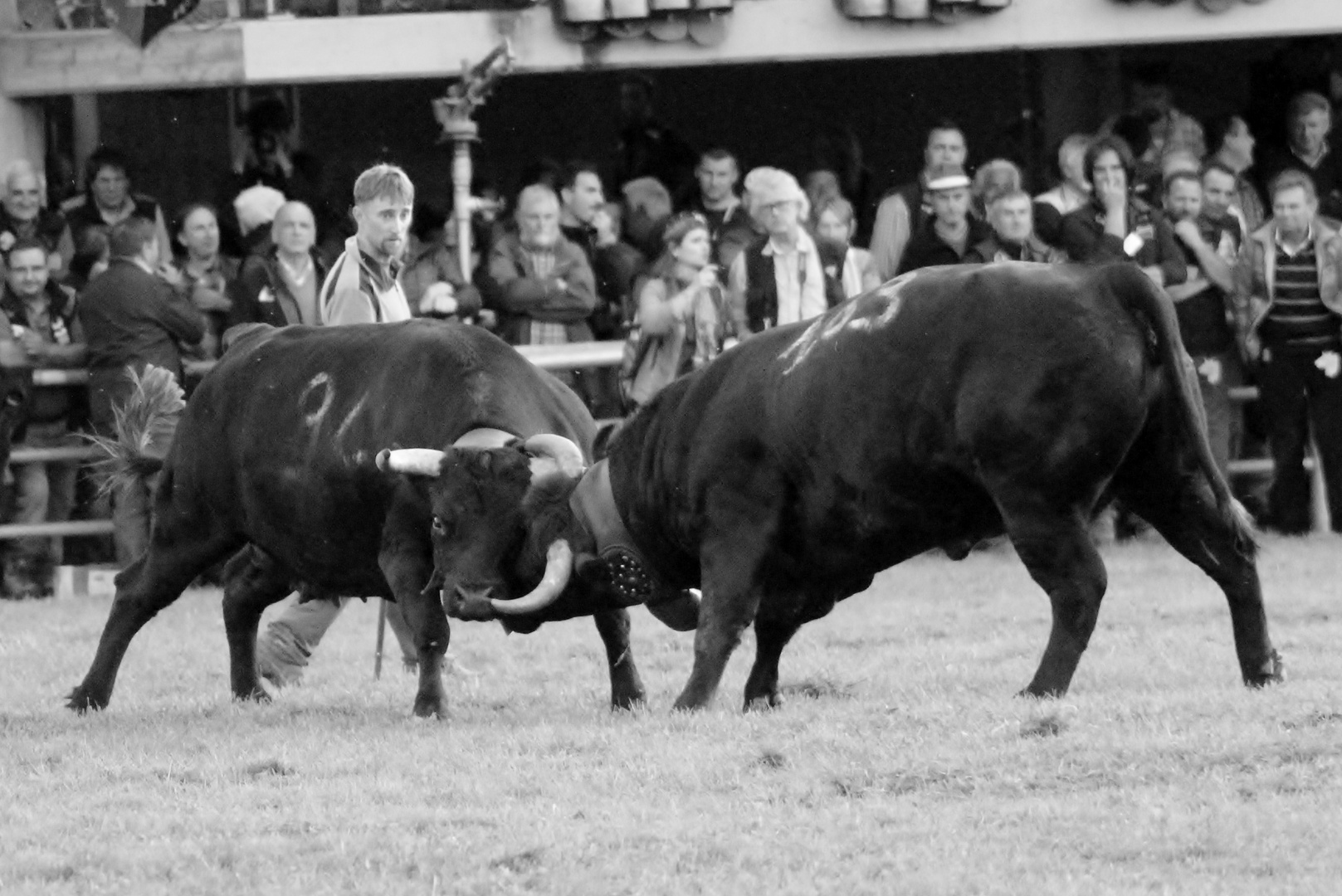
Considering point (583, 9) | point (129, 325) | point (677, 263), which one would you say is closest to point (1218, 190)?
point (677, 263)

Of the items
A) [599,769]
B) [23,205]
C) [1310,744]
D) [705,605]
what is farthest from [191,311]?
[1310,744]

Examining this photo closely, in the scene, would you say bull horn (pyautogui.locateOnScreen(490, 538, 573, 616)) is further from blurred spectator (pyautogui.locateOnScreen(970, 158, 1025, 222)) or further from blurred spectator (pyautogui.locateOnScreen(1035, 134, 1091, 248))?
blurred spectator (pyautogui.locateOnScreen(970, 158, 1025, 222))

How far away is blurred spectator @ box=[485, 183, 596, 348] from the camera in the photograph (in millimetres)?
15938

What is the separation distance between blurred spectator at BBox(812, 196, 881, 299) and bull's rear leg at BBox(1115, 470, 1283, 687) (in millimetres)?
5386

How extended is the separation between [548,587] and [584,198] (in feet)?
23.4

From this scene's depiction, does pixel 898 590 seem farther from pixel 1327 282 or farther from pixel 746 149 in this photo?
pixel 746 149

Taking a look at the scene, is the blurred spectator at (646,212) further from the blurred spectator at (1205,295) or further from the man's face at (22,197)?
the man's face at (22,197)

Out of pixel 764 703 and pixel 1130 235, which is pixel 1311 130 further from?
pixel 764 703

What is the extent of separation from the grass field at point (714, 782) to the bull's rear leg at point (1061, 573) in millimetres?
141

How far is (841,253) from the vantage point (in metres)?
15.7

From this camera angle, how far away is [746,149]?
21.2m

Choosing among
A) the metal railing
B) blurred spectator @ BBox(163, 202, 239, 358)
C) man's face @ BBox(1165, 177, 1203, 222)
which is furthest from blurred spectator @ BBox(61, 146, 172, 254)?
man's face @ BBox(1165, 177, 1203, 222)

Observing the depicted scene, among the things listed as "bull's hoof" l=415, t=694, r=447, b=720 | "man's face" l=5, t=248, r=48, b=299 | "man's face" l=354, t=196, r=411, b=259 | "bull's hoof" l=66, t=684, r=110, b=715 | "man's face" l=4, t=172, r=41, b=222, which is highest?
"man's face" l=354, t=196, r=411, b=259

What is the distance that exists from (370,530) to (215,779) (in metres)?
1.77
